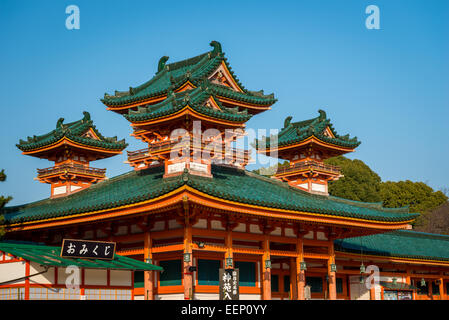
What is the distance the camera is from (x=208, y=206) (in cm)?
2555

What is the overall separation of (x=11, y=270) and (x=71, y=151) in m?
12.6

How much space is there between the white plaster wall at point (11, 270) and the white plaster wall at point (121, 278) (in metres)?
4.13

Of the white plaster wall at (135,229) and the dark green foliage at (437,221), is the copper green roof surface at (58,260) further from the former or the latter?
the dark green foliage at (437,221)

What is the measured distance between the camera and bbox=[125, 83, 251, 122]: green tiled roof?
2859 cm

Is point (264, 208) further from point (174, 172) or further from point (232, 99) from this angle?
point (232, 99)

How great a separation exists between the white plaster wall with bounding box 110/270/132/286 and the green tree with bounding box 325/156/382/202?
2353 inches

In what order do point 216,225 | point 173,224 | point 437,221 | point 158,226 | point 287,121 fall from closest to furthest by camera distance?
1. point 173,224
2. point 216,225
3. point 158,226
4. point 287,121
5. point 437,221

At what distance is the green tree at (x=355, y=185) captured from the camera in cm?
8356

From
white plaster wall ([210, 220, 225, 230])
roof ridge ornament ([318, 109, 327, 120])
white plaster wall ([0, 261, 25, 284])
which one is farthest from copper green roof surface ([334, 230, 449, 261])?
white plaster wall ([0, 261, 25, 284])

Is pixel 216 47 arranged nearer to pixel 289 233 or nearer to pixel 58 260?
pixel 289 233

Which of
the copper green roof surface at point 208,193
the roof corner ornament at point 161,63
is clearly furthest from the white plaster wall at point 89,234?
the roof corner ornament at point 161,63

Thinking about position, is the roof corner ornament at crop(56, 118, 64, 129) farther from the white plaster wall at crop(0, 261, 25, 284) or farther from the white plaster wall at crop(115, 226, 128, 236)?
the white plaster wall at crop(0, 261, 25, 284)

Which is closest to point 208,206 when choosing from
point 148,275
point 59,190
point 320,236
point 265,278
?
point 148,275

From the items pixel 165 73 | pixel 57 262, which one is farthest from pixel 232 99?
pixel 57 262
